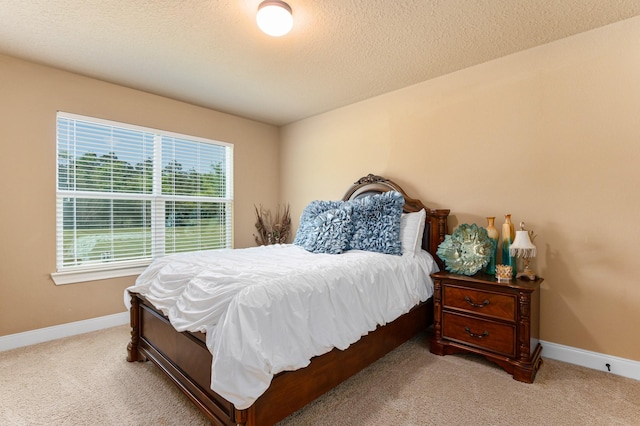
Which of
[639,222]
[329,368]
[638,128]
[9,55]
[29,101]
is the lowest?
[329,368]

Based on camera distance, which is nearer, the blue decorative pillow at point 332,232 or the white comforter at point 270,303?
the white comforter at point 270,303

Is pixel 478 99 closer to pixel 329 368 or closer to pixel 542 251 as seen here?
pixel 542 251

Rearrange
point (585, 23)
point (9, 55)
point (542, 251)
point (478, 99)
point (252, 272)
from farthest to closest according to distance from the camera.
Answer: point (478, 99)
point (9, 55)
point (542, 251)
point (585, 23)
point (252, 272)

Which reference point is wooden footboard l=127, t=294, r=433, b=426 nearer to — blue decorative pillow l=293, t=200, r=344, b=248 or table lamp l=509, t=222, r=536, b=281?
table lamp l=509, t=222, r=536, b=281

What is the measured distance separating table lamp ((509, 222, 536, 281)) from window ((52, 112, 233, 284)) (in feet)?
11.0

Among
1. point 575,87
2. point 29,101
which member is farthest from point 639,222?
point 29,101

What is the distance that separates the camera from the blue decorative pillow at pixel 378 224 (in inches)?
106

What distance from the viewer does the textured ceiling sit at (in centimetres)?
202

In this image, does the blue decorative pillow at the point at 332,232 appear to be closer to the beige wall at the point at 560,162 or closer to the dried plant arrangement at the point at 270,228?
the beige wall at the point at 560,162

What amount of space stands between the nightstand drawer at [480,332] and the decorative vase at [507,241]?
1.69 ft

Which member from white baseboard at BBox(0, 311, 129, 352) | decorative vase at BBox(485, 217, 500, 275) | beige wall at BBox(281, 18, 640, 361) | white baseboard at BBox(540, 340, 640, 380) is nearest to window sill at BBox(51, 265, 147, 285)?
white baseboard at BBox(0, 311, 129, 352)

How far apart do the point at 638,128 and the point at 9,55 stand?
5029 millimetres

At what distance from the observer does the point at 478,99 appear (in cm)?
280

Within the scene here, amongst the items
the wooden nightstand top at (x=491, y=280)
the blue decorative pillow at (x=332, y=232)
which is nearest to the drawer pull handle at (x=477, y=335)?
the wooden nightstand top at (x=491, y=280)
